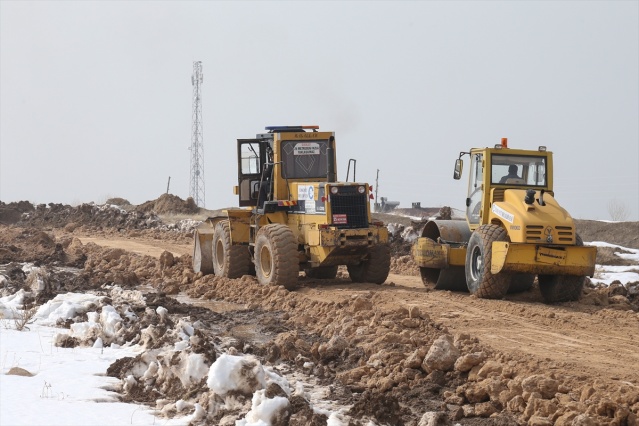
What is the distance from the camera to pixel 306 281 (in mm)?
17750

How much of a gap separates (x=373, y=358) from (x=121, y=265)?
39.4 feet

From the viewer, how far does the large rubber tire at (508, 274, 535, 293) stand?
622 inches

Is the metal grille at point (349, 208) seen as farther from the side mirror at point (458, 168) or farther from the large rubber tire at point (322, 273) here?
the large rubber tire at point (322, 273)

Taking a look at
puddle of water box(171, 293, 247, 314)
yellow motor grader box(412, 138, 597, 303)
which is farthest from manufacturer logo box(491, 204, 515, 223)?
puddle of water box(171, 293, 247, 314)

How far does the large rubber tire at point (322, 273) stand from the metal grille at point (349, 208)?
2.05 metres

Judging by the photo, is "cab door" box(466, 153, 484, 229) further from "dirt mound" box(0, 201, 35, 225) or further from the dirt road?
"dirt mound" box(0, 201, 35, 225)

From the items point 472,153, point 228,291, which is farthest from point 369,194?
point 228,291

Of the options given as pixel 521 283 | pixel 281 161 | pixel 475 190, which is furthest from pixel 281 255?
pixel 521 283

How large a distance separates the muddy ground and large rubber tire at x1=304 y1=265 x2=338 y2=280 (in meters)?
0.23

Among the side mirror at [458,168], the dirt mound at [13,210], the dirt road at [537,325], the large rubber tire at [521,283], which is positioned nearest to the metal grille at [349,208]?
the dirt road at [537,325]

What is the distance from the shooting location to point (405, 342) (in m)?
10.8

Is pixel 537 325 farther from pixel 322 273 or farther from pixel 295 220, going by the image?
pixel 322 273

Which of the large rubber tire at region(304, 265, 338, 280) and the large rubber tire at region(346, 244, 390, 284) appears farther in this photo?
the large rubber tire at region(304, 265, 338, 280)

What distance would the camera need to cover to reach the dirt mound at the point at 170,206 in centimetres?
4153
